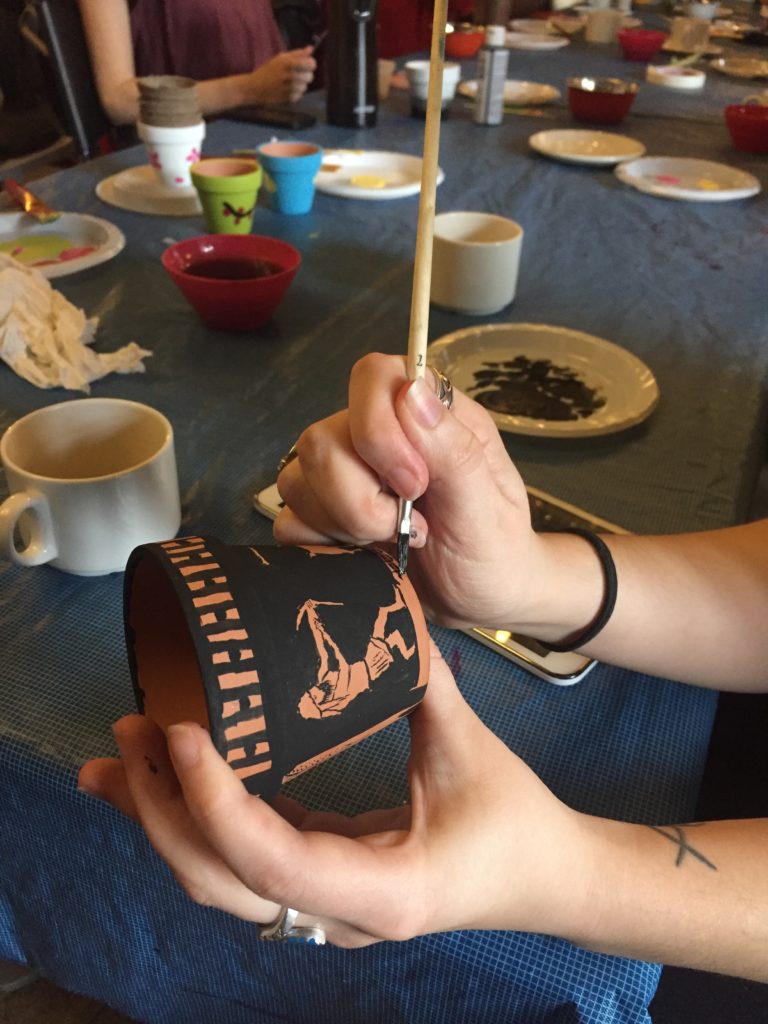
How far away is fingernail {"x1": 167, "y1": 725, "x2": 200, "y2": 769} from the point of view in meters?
0.31

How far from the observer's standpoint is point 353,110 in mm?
1571

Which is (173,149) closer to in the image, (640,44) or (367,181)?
(367,181)

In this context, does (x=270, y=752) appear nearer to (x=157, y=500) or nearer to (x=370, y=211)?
(x=157, y=500)

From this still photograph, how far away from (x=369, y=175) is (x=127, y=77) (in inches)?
27.4

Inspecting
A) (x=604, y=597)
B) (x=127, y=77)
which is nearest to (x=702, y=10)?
(x=127, y=77)

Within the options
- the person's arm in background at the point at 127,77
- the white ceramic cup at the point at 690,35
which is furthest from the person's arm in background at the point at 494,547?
the white ceramic cup at the point at 690,35

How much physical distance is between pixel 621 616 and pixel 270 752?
11.7 inches

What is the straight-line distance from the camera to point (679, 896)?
0.42m

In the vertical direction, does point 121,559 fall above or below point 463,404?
below

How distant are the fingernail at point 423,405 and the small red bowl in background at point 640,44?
2.25 meters

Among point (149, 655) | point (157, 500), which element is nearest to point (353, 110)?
point (157, 500)

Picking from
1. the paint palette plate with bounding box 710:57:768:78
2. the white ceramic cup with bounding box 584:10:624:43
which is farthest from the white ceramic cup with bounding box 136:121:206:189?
the white ceramic cup with bounding box 584:10:624:43

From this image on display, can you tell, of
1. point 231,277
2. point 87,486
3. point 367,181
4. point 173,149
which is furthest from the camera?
point 367,181

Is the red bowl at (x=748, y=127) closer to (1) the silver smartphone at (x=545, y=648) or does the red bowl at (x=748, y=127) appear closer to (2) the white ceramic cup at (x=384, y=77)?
(2) the white ceramic cup at (x=384, y=77)
